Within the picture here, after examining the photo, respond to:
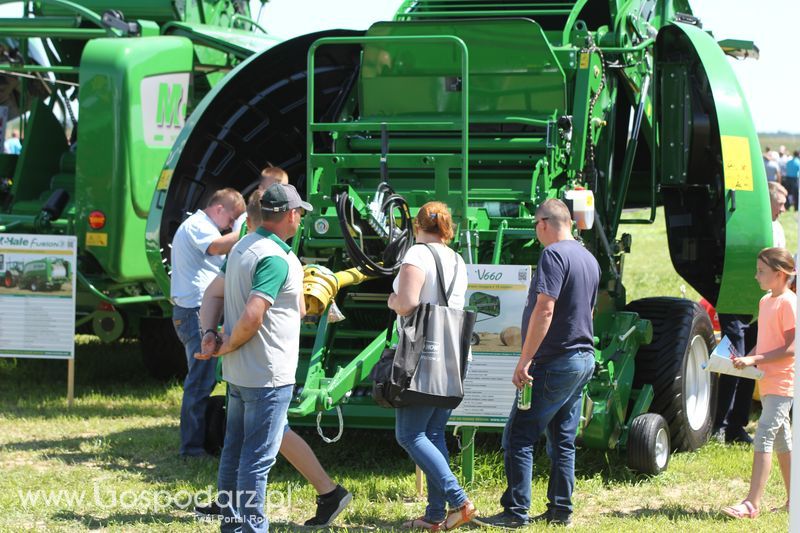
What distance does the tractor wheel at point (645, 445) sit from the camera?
6.54 m

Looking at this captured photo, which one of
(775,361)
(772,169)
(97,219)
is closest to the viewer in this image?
(775,361)

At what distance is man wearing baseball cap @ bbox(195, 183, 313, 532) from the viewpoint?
493cm

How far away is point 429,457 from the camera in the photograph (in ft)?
18.1

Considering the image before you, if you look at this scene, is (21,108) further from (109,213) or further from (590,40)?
(590,40)

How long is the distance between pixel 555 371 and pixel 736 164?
1848mm

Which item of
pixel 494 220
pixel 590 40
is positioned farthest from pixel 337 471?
pixel 590 40

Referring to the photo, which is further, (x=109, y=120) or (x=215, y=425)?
(x=109, y=120)

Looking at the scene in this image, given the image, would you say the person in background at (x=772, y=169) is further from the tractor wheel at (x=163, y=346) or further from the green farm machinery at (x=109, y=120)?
the tractor wheel at (x=163, y=346)

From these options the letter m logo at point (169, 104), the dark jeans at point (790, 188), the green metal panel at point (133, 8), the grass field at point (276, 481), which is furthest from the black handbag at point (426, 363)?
the dark jeans at point (790, 188)

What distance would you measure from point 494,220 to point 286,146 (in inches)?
85.6

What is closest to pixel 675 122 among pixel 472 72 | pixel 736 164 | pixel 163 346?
pixel 736 164

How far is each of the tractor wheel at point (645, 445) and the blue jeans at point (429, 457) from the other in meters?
1.34

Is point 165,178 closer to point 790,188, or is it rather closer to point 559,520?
point 559,520

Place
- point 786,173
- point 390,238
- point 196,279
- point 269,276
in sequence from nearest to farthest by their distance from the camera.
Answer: point 269,276 < point 390,238 < point 196,279 < point 786,173
